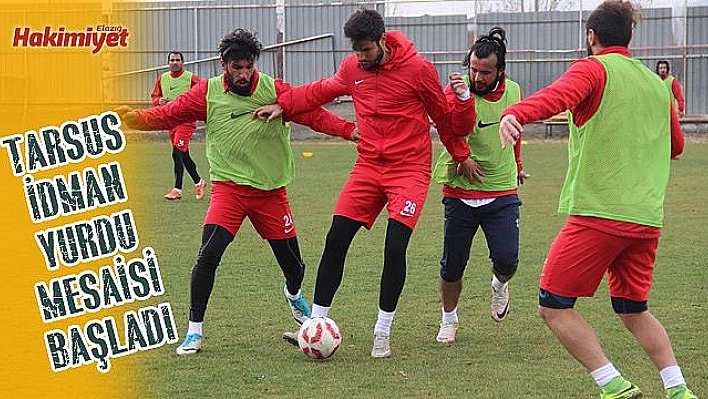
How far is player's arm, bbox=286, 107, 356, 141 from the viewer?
7152 mm

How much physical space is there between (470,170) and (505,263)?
704mm

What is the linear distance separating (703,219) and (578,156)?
27.9 ft

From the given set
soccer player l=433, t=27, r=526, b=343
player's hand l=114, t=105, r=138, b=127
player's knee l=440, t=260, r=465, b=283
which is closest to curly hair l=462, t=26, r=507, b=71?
soccer player l=433, t=27, r=526, b=343

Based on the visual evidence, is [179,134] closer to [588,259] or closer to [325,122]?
[325,122]

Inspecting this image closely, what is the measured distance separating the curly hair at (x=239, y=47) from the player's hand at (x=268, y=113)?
0.32m

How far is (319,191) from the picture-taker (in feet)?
55.0

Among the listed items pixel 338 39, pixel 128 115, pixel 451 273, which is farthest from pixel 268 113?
pixel 338 39

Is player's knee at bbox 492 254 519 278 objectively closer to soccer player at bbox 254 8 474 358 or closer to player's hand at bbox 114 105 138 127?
soccer player at bbox 254 8 474 358

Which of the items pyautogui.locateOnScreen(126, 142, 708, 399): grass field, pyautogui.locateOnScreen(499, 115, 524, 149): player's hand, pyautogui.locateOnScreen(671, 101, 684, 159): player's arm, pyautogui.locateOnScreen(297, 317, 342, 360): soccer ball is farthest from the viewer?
pyautogui.locateOnScreen(297, 317, 342, 360): soccer ball

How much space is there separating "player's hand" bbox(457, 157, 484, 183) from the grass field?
3.50ft

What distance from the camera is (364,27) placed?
6656mm

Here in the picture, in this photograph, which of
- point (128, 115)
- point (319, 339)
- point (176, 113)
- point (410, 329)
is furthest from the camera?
point (410, 329)

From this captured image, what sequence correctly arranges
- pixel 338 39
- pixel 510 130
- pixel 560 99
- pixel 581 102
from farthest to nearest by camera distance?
pixel 338 39 → pixel 581 102 → pixel 560 99 → pixel 510 130

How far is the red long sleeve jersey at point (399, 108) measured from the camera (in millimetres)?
6836
